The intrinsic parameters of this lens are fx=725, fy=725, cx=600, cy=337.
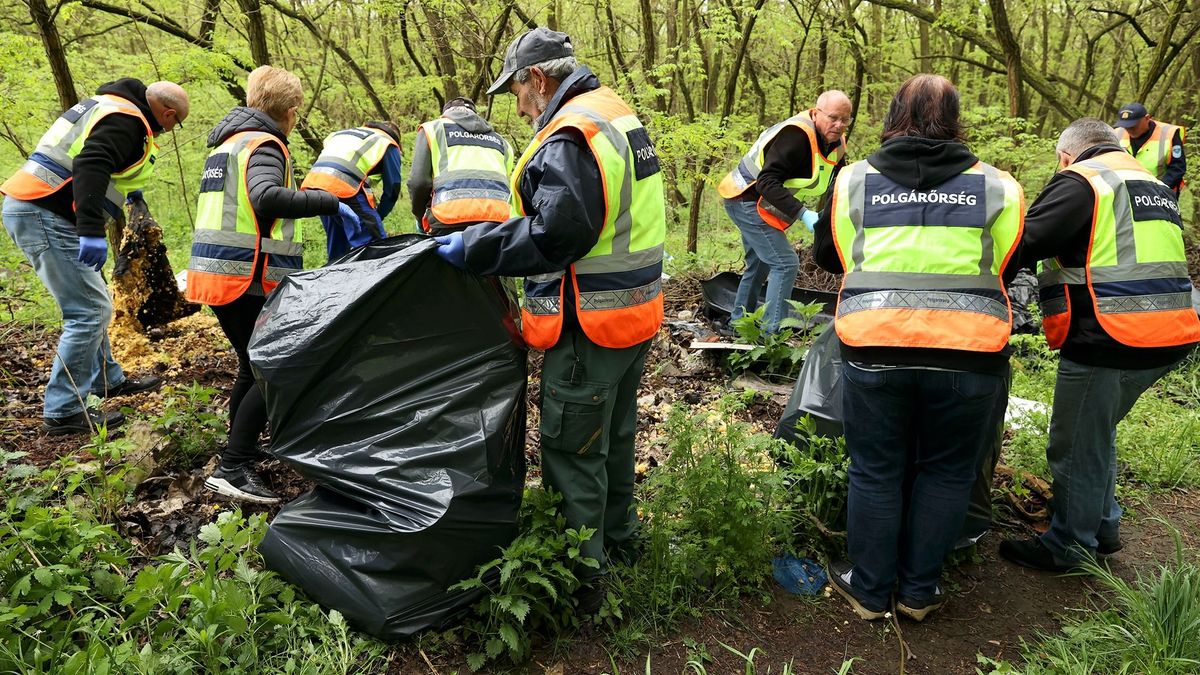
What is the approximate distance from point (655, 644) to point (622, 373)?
2.72 ft

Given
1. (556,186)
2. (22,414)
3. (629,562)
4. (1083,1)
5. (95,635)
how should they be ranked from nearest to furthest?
(95,635), (556,186), (629,562), (22,414), (1083,1)

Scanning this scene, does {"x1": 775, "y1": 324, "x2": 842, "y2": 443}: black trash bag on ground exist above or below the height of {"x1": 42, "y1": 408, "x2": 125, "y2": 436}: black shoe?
above

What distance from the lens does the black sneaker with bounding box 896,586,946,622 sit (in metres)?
2.36

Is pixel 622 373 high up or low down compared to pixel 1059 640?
up

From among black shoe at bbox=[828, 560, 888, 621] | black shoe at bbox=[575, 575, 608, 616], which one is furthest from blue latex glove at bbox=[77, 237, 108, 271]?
black shoe at bbox=[828, 560, 888, 621]

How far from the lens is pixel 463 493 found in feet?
6.48

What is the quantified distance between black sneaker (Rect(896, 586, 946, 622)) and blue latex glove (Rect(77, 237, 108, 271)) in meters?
3.66

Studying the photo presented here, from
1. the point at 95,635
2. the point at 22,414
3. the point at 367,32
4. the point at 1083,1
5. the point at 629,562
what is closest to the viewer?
the point at 95,635

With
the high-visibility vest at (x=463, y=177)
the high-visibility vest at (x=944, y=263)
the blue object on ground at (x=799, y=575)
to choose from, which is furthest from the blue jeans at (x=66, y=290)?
the high-visibility vest at (x=944, y=263)

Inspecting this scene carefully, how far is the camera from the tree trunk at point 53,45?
4.46 m

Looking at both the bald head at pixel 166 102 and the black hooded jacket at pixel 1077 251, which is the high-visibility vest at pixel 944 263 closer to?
the black hooded jacket at pixel 1077 251

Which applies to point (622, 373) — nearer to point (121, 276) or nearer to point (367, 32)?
point (121, 276)

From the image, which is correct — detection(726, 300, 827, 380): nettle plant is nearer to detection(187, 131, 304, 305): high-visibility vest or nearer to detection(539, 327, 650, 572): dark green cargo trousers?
detection(539, 327, 650, 572): dark green cargo trousers

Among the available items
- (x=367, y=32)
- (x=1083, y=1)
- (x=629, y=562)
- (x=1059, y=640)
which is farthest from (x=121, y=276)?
(x=1083, y=1)
